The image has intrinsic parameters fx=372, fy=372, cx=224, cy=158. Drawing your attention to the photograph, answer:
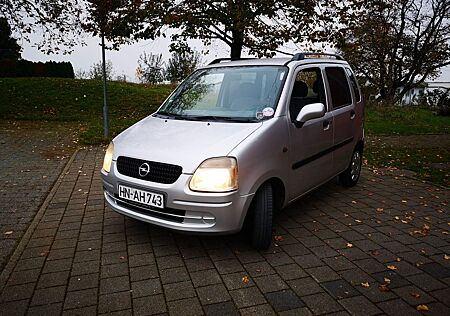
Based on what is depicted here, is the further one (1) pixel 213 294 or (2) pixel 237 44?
→ (2) pixel 237 44

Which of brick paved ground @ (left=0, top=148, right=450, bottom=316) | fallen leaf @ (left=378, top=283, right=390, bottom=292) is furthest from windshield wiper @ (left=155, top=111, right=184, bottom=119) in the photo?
fallen leaf @ (left=378, top=283, right=390, bottom=292)

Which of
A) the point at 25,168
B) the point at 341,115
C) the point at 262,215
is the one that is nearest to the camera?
the point at 262,215

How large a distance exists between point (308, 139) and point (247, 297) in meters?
1.99

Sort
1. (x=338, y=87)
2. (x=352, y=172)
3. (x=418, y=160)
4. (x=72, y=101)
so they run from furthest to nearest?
(x=72, y=101) < (x=418, y=160) < (x=352, y=172) < (x=338, y=87)

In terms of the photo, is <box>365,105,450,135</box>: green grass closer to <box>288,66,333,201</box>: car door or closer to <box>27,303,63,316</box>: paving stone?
<box>288,66,333,201</box>: car door

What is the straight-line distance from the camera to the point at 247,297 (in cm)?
291

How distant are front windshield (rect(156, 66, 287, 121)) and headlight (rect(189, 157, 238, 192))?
2.52 feet

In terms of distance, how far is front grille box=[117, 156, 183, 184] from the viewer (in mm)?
3273

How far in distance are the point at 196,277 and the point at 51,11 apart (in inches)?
532

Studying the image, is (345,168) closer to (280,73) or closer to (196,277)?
(280,73)

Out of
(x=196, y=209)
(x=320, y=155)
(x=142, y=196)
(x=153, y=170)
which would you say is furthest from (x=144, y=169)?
(x=320, y=155)

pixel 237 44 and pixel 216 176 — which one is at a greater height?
pixel 237 44

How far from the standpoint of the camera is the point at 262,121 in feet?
12.1

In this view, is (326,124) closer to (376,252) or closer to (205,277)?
(376,252)
